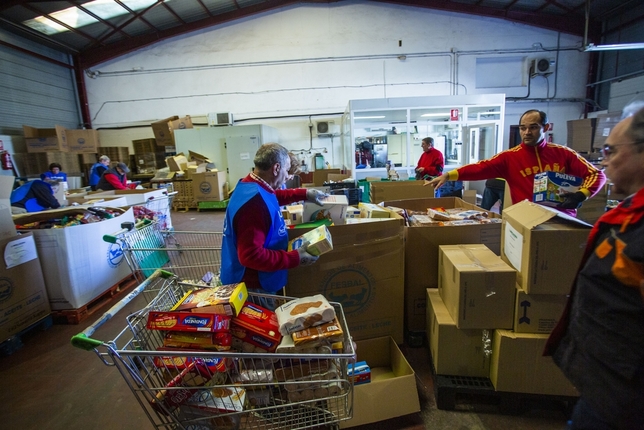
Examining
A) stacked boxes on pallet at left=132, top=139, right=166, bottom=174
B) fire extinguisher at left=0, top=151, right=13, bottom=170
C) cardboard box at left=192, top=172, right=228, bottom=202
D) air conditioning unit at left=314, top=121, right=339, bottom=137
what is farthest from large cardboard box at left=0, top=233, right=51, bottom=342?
air conditioning unit at left=314, top=121, right=339, bottom=137

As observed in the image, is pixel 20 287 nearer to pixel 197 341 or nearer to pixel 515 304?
pixel 197 341

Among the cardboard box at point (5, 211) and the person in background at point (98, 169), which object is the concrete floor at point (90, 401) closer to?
the cardboard box at point (5, 211)

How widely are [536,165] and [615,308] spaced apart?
1.75m

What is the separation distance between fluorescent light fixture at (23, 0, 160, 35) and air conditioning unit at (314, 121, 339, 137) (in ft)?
16.4

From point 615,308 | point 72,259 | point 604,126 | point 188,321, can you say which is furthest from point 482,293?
point 604,126

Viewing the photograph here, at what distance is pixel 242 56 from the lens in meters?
9.36

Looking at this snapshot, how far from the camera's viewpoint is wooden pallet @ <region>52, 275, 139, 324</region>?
2.86 m

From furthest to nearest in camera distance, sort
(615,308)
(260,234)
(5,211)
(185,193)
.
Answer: (185,193)
(5,211)
(260,234)
(615,308)

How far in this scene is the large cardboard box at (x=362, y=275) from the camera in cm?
176

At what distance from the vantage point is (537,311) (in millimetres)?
1527

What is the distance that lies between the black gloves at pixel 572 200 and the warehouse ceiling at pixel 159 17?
8125 mm

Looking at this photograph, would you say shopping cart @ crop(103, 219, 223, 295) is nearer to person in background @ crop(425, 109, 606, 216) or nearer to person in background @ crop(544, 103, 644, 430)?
person in background @ crop(544, 103, 644, 430)

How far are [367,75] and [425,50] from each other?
70.0 inches

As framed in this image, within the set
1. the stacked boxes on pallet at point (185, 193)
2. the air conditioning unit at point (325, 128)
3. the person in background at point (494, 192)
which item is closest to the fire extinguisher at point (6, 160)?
the stacked boxes on pallet at point (185, 193)
